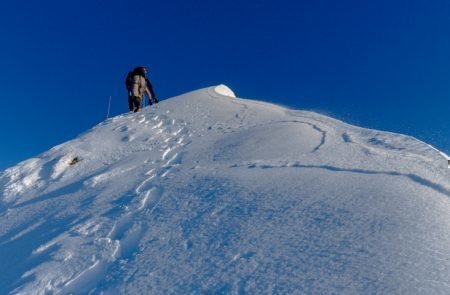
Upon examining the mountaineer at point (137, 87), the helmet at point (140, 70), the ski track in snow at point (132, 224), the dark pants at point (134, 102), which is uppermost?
the helmet at point (140, 70)

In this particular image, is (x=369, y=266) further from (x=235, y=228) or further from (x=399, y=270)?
(x=235, y=228)

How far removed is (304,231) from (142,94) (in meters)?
11.5

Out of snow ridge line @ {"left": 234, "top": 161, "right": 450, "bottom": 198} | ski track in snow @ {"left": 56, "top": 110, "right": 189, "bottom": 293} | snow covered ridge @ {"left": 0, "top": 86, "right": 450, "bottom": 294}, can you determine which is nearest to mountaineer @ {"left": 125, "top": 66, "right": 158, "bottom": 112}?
snow covered ridge @ {"left": 0, "top": 86, "right": 450, "bottom": 294}

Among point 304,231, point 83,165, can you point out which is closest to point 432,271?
point 304,231

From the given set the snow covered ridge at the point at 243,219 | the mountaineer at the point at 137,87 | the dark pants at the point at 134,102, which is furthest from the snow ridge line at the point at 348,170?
the dark pants at the point at 134,102

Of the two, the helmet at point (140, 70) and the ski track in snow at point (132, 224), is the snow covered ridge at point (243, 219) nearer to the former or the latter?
the ski track in snow at point (132, 224)

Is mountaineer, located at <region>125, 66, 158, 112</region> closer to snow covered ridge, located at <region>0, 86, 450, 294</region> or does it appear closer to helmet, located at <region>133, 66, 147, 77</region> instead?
helmet, located at <region>133, 66, 147, 77</region>

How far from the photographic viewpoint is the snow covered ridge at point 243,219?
3.30m

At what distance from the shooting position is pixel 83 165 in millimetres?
8195

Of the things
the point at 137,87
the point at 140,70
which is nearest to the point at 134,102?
the point at 137,87

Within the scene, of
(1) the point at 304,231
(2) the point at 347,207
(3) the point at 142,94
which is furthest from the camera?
(3) the point at 142,94

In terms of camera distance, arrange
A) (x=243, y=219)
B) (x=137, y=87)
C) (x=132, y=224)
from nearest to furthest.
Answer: (x=243, y=219)
(x=132, y=224)
(x=137, y=87)

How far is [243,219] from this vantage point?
4.36 meters

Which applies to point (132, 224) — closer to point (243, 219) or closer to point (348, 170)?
point (243, 219)
